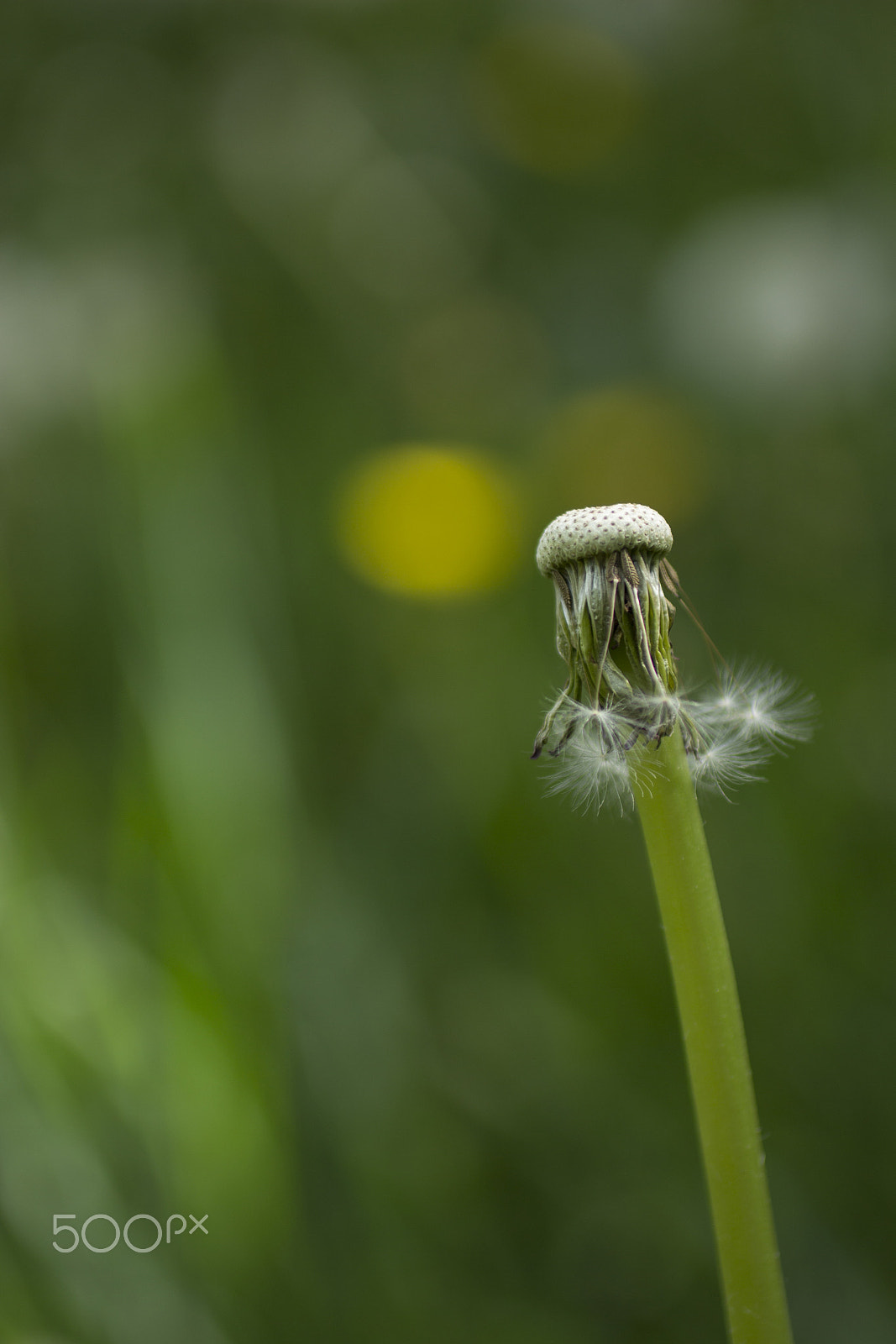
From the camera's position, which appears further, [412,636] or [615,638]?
[412,636]

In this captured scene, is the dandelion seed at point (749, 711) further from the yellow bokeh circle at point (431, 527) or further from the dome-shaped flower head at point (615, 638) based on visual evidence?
the yellow bokeh circle at point (431, 527)

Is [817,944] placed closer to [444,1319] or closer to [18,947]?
[444,1319]

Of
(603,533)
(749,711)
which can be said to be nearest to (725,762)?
(749,711)

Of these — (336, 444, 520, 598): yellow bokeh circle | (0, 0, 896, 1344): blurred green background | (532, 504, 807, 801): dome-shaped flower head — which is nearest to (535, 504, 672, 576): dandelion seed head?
(532, 504, 807, 801): dome-shaped flower head

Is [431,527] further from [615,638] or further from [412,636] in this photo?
[615,638]

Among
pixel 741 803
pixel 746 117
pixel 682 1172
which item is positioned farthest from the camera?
pixel 746 117

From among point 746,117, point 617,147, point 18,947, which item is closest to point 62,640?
point 18,947

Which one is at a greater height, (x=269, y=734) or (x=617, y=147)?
(x=617, y=147)
